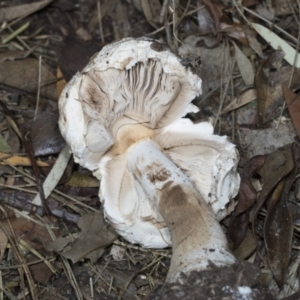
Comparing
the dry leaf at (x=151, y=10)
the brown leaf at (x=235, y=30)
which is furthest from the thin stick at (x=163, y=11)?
the brown leaf at (x=235, y=30)

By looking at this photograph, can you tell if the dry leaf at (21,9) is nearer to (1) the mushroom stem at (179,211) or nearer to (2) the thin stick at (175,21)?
(2) the thin stick at (175,21)

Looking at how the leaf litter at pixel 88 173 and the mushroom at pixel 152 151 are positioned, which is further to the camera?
the leaf litter at pixel 88 173

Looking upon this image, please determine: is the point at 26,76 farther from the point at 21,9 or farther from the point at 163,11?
the point at 163,11

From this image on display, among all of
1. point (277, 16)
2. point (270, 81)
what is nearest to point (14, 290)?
point (270, 81)

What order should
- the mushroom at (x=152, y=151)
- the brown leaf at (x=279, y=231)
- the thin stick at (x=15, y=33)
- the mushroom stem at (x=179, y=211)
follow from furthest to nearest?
the thin stick at (x=15, y=33) → the brown leaf at (x=279, y=231) → the mushroom at (x=152, y=151) → the mushroom stem at (x=179, y=211)

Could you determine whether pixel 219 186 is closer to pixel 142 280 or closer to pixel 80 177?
pixel 142 280

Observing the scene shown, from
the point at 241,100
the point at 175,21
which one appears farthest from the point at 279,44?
the point at 175,21

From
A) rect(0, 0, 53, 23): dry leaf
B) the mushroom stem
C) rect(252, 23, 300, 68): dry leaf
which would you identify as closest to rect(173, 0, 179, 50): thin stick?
rect(252, 23, 300, 68): dry leaf
